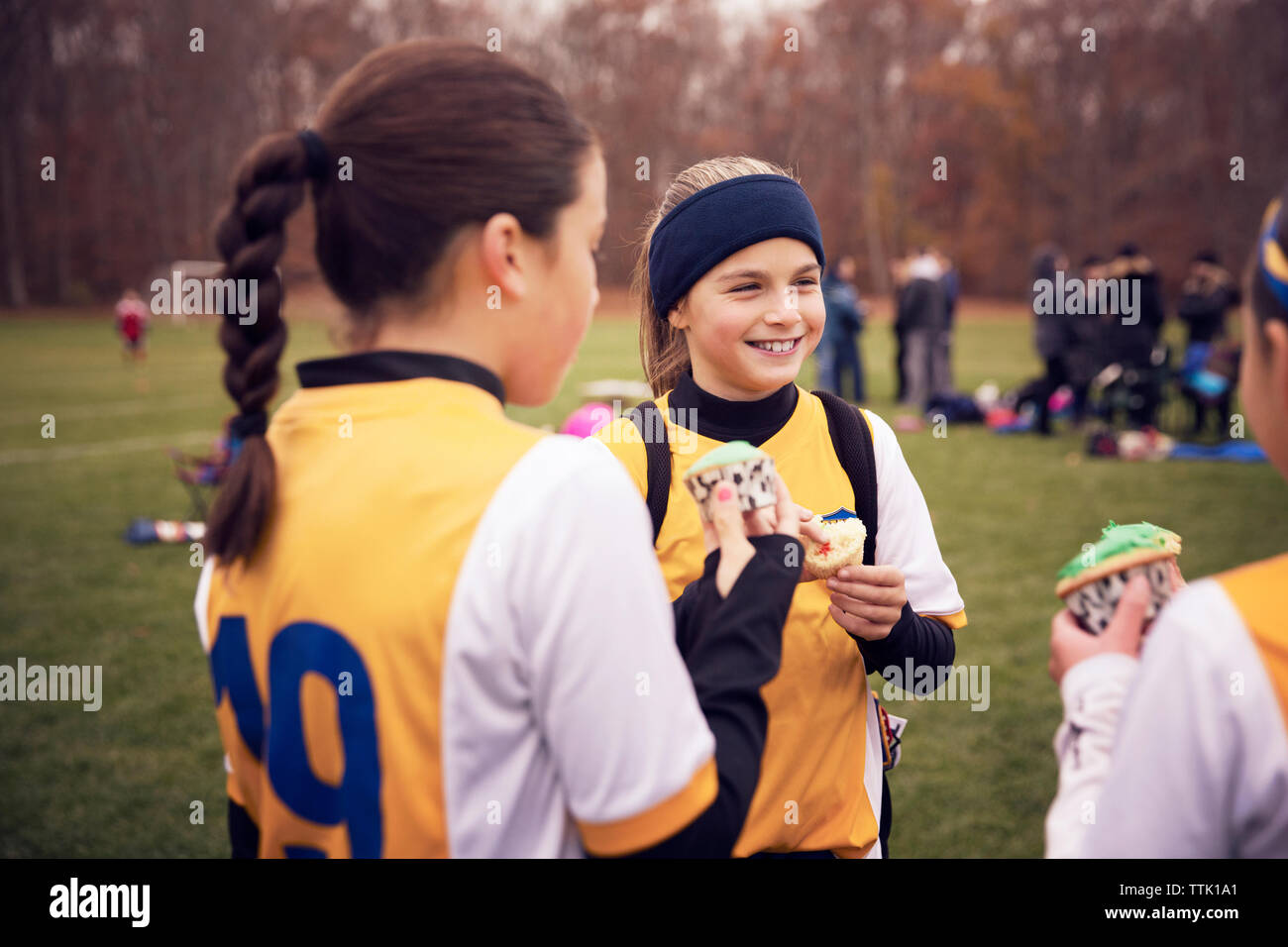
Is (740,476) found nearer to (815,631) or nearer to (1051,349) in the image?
(815,631)

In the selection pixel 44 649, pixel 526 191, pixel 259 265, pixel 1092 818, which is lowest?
pixel 44 649

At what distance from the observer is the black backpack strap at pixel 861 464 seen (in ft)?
6.92

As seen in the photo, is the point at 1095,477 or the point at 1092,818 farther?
the point at 1095,477

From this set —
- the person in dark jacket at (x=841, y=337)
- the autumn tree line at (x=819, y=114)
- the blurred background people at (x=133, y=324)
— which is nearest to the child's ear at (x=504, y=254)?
the person in dark jacket at (x=841, y=337)

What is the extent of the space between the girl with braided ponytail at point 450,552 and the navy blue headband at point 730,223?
740 millimetres

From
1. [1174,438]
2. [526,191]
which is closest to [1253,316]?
[526,191]

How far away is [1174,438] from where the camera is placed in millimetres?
12211

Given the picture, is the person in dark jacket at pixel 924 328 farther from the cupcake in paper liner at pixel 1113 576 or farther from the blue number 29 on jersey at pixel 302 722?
the blue number 29 on jersey at pixel 302 722

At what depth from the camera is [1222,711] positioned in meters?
1.00

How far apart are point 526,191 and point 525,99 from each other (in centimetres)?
13

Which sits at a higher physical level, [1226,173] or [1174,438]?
[1226,173]

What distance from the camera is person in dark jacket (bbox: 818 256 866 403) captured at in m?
15.2
